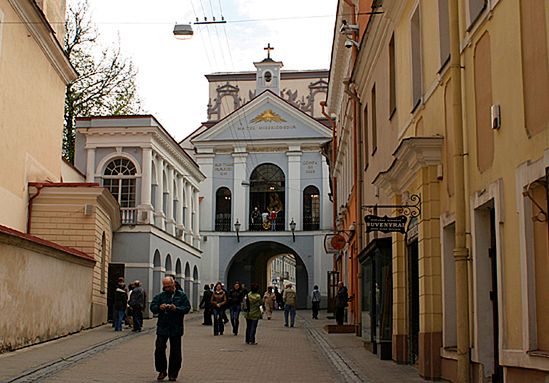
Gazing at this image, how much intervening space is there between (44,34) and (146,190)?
34.5 feet

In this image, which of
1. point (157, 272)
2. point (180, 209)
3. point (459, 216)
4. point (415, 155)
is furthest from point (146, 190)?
point (459, 216)

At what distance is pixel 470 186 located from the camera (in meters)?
11.3

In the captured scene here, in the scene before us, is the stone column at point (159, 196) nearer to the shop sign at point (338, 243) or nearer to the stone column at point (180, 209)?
the stone column at point (180, 209)

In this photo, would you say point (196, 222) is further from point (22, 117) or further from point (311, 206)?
point (22, 117)

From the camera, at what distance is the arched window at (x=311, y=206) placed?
179 ft

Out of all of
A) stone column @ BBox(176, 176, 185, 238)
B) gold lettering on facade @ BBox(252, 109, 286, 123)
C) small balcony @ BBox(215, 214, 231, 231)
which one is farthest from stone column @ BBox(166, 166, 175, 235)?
gold lettering on facade @ BBox(252, 109, 286, 123)

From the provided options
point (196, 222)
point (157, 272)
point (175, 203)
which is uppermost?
point (175, 203)

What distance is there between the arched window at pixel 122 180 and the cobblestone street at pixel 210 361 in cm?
1470

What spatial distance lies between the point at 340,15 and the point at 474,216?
69.3ft

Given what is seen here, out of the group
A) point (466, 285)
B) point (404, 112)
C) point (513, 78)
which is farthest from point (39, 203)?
point (513, 78)

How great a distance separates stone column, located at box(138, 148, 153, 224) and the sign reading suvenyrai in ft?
80.2

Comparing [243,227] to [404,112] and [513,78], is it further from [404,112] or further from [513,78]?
[513,78]

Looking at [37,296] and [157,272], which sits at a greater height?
[157,272]

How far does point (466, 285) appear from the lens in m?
11.3
